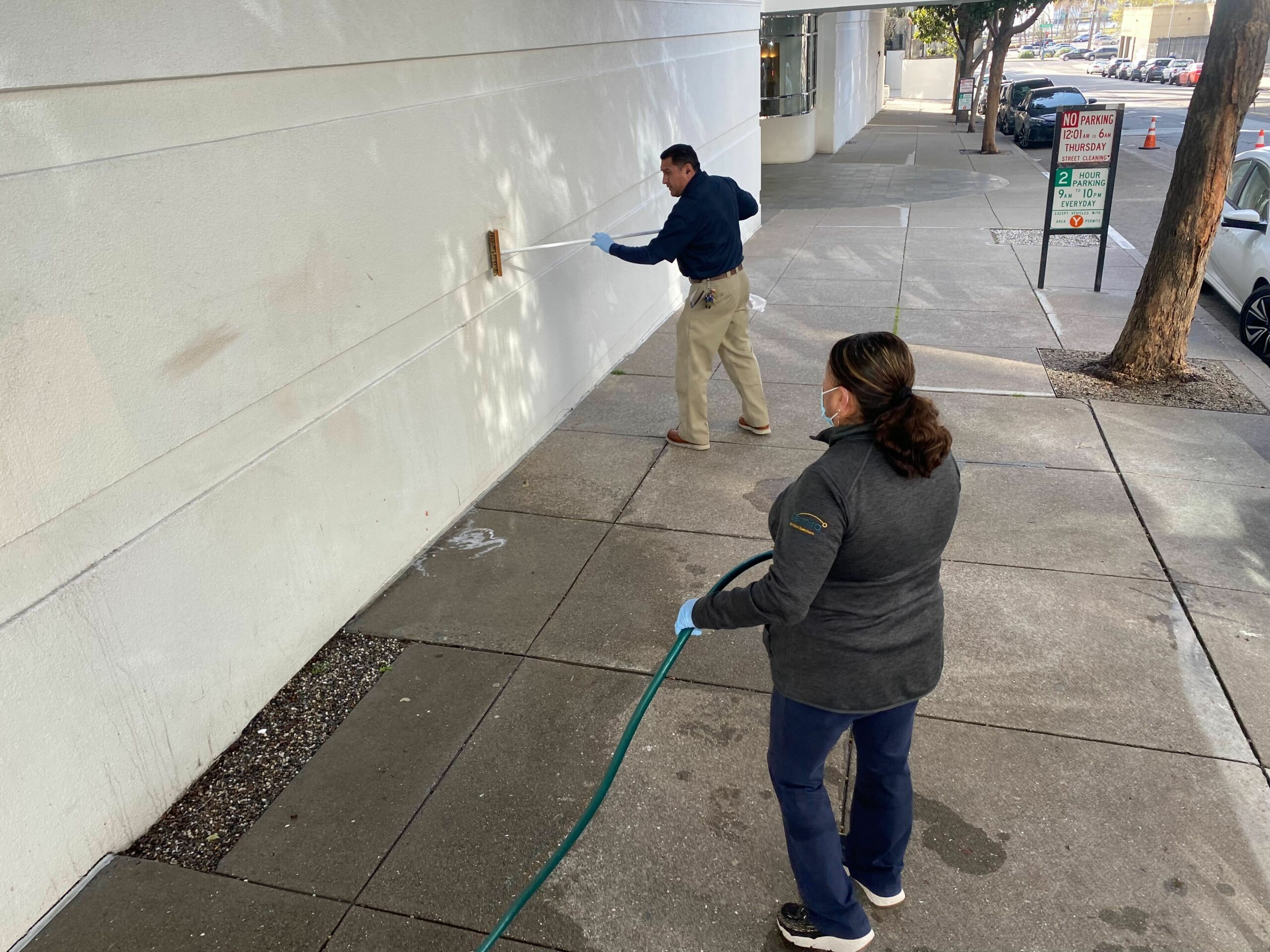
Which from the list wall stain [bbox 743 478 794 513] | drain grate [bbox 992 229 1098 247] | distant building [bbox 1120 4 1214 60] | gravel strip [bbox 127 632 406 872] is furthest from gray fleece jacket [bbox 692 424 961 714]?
distant building [bbox 1120 4 1214 60]

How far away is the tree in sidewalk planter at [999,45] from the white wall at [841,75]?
11.1 feet

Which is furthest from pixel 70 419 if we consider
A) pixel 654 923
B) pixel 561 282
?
pixel 561 282

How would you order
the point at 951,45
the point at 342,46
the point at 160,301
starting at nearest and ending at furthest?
1. the point at 160,301
2. the point at 342,46
3. the point at 951,45

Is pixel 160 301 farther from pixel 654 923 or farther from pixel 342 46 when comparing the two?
pixel 654 923

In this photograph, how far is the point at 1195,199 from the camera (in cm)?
698

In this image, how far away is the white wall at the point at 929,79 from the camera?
50219mm

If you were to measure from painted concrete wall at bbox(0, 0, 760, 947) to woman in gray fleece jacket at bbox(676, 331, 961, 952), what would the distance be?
190cm

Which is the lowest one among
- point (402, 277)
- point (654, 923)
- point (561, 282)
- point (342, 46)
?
point (654, 923)

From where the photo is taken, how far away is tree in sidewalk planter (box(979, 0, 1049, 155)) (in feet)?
73.8

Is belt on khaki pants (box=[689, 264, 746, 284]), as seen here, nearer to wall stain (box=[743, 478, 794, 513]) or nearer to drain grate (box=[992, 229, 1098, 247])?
wall stain (box=[743, 478, 794, 513])

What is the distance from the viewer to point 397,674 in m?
4.01

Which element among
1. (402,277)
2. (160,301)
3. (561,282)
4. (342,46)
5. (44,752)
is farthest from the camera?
(561,282)

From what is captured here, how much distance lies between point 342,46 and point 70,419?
2.08m

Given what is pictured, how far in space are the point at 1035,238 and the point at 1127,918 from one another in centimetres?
1142
